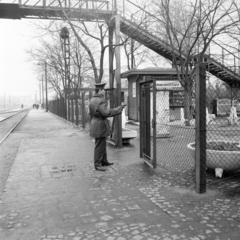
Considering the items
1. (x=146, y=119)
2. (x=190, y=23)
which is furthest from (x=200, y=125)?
(x=190, y=23)

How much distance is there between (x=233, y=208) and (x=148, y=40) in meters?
→ 13.6

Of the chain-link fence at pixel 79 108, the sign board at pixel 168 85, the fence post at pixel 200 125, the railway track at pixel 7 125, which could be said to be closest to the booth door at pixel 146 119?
the fence post at pixel 200 125

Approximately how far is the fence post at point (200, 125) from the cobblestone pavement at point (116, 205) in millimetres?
246

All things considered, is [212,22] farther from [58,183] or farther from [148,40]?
Result: [58,183]

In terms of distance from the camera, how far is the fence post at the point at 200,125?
18.7 feet

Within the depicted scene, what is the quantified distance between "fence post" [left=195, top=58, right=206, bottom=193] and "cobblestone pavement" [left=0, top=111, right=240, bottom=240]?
0.25 meters

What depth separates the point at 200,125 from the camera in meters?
5.74

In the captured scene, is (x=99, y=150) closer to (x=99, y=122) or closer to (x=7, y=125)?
(x=99, y=122)

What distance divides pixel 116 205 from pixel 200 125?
68.8 inches

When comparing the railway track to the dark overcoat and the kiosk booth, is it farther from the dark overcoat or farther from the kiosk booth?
the dark overcoat

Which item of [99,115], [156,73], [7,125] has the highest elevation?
[156,73]

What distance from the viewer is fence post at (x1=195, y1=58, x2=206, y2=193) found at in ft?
18.7

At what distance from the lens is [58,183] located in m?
7.00

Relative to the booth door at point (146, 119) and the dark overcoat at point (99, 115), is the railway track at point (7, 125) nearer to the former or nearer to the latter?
the dark overcoat at point (99, 115)
